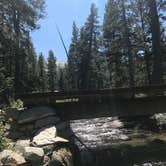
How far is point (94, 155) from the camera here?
16.9m

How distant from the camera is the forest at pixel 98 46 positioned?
84.5 feet

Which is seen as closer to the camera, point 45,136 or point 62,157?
point 62,157

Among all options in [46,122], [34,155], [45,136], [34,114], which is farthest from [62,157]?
[34,114]

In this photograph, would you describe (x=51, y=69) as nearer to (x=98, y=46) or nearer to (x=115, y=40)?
(x=98, y=46)

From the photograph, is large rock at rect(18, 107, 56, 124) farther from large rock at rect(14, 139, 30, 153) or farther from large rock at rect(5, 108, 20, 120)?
large rock at rect(14, 139, 30, 153)

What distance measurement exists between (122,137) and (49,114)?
7.67 metres

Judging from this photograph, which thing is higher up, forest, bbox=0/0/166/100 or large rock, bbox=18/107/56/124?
forest, bbox=0/0/166/100

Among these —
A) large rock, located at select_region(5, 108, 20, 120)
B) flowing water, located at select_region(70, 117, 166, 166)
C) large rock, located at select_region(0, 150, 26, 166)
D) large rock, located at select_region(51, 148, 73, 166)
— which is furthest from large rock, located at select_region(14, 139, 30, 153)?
flowing water, located at select_region(70, 117, 166, 166)

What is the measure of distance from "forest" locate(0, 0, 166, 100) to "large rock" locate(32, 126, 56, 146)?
2956mm

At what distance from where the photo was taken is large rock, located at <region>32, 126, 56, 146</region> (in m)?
12.0

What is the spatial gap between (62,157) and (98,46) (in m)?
50.7

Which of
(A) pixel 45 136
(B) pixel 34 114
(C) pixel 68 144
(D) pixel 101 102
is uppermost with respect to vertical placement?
(D) pixel 101 102

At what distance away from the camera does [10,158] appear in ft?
33.3

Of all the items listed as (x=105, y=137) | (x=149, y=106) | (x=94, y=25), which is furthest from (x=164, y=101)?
(x=94, y=25)
